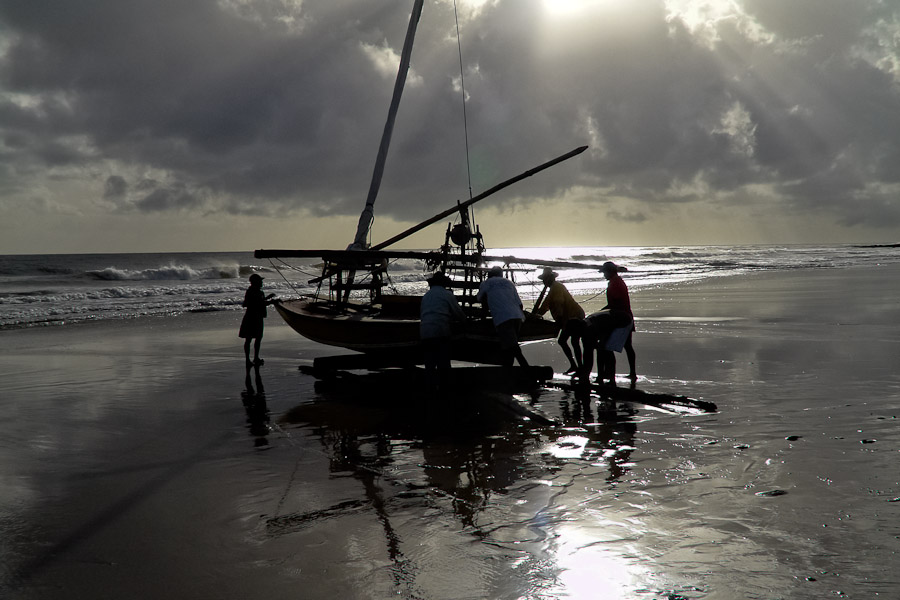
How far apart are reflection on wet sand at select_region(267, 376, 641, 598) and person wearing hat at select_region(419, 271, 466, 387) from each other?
0.46 meters

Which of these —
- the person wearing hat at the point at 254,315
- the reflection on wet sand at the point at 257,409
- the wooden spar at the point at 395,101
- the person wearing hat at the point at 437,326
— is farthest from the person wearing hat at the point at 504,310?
the wooden spar at the point at 395,101

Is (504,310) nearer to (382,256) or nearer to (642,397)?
(642,397)

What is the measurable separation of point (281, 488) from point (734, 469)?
4.07 meters

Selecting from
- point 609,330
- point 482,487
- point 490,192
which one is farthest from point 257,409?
point 490,192

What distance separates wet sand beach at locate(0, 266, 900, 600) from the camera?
3.95 metres

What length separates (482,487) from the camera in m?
5.55

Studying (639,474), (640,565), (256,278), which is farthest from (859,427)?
(256,278)

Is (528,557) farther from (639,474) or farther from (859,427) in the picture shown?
(859,427)

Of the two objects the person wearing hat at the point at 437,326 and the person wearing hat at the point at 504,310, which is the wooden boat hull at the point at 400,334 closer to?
the person wearing hat at the point at 504,310

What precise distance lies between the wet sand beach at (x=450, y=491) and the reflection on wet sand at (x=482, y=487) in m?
0.02

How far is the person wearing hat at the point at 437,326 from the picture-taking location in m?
9.28

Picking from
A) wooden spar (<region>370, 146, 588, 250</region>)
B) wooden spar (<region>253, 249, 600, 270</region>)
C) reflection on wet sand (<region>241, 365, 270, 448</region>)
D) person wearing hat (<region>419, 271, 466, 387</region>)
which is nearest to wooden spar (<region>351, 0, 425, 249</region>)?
wooden spar (<region>370, 146, 588, 250</region>)

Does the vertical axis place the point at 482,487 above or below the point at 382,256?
below

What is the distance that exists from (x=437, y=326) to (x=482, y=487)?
12.9ft
